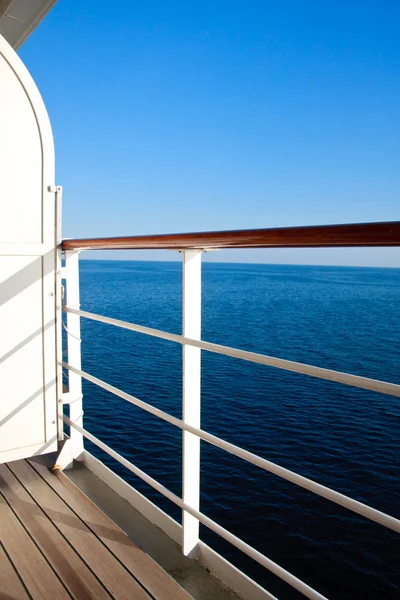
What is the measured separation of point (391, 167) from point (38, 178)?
5921 centimetres

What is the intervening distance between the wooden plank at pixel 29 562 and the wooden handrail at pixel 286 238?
1.04 meters

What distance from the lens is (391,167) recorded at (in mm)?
53188

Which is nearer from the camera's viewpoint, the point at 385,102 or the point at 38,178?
the point at 38,178

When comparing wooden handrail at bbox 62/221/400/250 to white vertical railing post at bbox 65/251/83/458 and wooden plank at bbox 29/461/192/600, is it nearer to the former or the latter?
white vertical railing post at bbox 65/251/83/458

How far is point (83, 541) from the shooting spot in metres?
1.46

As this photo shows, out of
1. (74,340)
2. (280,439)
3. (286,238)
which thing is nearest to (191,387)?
(286,238)

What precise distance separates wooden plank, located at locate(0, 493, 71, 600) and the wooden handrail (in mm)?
1042

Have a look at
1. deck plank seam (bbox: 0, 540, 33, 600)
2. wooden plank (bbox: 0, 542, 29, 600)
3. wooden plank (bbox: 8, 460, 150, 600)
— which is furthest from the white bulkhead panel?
wooden plank (bbox: 0, 542, 29, 600)

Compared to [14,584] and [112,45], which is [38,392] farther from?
[112,45]

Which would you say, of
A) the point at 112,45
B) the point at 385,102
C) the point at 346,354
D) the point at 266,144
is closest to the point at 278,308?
the point at 346,354

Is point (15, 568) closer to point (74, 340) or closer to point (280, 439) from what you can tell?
point (74, 340)

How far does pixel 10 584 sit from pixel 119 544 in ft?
1.12

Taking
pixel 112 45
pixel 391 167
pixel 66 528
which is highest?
pixel 112 45

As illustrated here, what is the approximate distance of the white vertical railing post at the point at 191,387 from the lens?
1.23 meters
